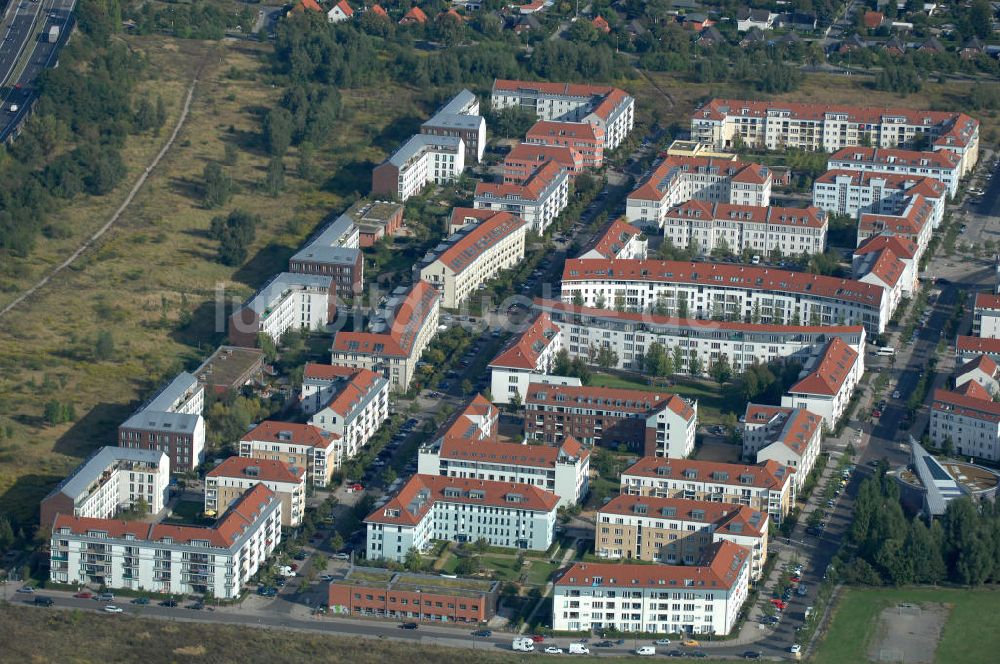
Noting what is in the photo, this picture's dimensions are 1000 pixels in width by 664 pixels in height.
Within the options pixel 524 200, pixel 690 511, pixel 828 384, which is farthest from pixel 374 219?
pixel 690 511

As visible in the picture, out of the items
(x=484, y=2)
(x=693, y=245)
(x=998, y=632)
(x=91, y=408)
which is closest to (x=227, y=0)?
(x=484, y=2)

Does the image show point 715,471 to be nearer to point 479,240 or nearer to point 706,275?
point 706,275

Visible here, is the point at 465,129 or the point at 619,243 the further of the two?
the point at 465,129

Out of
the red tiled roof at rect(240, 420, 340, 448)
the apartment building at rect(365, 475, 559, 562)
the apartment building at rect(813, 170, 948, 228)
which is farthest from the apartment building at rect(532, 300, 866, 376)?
the apartment building at rect(813, 170, 948, 228)

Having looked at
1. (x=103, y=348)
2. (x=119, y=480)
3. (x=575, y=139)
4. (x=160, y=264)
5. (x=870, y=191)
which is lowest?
(x=160, y=264)

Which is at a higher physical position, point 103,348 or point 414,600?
point 414,600

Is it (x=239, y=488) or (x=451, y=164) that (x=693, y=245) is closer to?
(x=451, y=164)
